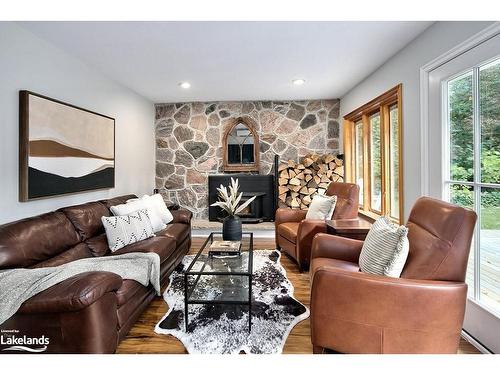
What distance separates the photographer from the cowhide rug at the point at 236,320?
68.4 inches

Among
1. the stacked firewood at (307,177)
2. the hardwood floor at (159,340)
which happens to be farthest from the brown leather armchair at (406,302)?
the stacked firewood at (307,177)

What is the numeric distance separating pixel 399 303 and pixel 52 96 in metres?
3.24

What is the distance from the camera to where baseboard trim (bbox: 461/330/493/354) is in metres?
1.64

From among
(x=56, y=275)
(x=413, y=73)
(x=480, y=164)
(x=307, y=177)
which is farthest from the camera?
(x=307, y=177)

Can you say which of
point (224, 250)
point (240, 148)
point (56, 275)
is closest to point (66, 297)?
point (56, 275)

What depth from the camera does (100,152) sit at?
124 inches

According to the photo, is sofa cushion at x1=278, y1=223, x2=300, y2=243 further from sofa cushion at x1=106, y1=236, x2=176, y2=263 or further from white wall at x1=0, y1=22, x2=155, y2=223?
white wall at x1=0, y1=22, x2=155, y2=223

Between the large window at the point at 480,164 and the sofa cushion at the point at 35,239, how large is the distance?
3093 mm

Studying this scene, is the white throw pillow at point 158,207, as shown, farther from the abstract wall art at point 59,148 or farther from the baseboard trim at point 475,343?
the baseboard trim at point 475,343

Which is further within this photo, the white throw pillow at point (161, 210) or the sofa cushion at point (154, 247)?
the white throw pillow at point (161, 210)

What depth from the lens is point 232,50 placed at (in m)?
2.62

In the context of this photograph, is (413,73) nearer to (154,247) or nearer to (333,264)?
(333,264)

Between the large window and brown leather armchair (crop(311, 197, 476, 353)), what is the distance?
1.57 ft
